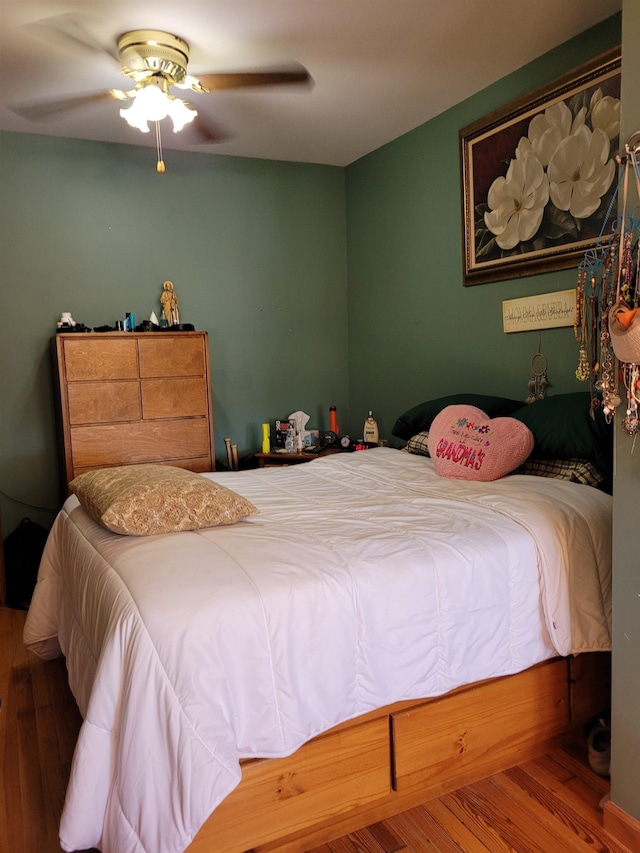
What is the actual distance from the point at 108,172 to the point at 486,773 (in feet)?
11.4

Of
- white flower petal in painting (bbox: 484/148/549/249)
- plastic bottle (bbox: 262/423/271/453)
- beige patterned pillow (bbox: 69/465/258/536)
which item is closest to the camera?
beige patterned pillow (bbox: 69/465/258/536)

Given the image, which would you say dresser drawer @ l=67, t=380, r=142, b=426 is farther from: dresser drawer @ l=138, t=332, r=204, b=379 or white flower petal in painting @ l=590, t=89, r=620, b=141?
white flower petal in painting @ l=590, t=89, r=620, b=141

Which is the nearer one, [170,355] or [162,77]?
[162,77]

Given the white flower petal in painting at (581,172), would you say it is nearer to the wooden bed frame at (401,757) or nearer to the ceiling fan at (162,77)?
the ceiling fan at (162,77)

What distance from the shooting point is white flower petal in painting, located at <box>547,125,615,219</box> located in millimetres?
2346

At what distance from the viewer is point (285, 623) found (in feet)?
4.63

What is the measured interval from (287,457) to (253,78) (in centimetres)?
194

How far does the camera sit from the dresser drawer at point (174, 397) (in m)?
3.35

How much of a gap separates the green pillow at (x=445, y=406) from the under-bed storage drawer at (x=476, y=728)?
1.14 metres

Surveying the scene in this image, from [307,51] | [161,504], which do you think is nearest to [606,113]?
[307,51]

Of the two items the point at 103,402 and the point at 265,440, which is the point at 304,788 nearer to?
the point at 103,402

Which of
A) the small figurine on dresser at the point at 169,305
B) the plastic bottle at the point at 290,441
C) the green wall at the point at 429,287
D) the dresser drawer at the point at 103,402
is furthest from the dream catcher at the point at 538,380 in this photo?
the small figurine on dresser at the point at 169,305

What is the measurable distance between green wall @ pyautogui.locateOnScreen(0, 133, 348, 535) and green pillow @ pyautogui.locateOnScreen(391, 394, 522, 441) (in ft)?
4.22

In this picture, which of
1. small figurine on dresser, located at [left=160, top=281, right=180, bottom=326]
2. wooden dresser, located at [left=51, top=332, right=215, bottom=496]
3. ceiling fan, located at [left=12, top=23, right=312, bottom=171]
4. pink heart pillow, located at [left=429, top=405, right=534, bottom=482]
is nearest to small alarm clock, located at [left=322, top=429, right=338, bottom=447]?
wooden dresser, located at [left=51, top=332, right=215, bottom=496]
